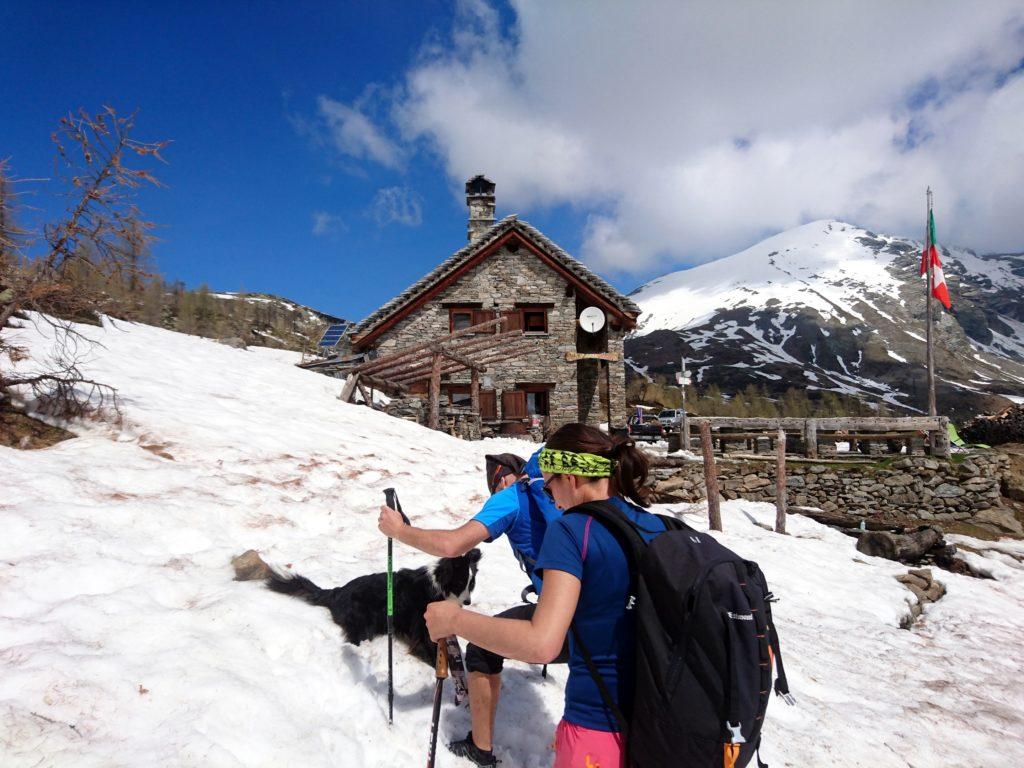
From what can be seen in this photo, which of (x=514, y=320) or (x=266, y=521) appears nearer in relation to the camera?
(x=266, y=521)

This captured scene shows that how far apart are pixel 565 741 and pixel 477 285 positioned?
21.3 metres

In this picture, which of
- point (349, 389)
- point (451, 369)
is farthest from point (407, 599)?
point (451, 369)

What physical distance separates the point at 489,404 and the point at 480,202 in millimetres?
10320

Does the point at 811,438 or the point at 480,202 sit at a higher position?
the point at 480,202

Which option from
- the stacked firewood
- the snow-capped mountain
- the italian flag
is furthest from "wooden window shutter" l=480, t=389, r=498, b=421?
the snow-capped mountain

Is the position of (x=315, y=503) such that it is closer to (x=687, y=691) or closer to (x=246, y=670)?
(x=246, y=670)

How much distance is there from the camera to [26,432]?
21.4ft

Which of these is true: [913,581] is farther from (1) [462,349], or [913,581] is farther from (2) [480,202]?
(2) [480,202]

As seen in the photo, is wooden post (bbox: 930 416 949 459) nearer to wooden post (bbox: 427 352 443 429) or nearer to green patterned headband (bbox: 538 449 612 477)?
wooden post (bbox: 427 352 443 429)

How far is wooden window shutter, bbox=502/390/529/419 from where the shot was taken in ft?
71.6

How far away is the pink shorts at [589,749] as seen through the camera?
1891mm

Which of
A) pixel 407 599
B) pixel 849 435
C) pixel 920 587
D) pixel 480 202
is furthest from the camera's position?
pixel 480 202

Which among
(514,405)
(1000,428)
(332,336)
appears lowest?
(1000,428)

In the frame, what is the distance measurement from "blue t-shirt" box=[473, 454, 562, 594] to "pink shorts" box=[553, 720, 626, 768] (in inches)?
40.2
